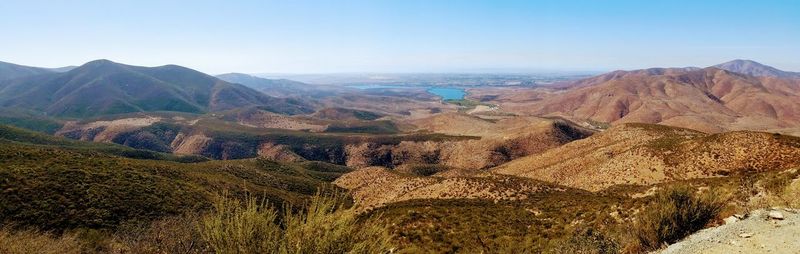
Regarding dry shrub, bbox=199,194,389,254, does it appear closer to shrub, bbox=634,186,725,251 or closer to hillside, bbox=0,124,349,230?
shrub, bbox=634,186,725,251

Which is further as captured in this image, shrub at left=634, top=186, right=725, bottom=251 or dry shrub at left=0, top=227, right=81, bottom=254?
dry shrub at left=0, top=227, right=81, bottom=254

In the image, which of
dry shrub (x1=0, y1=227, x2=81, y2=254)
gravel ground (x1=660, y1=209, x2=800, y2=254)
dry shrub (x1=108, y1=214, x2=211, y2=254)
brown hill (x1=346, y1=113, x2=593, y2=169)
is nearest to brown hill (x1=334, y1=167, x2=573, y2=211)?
dry shrub (x1=108, y1=214, x2=211, y2=254)

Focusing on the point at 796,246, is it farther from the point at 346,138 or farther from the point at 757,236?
the point at 346,138

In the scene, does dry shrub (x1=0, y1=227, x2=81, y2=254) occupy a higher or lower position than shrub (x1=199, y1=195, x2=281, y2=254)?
lower

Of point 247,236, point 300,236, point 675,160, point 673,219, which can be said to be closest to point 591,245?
point 673,219

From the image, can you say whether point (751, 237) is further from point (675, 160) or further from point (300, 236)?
point (675, 160)

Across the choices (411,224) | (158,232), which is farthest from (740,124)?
(158,232)
